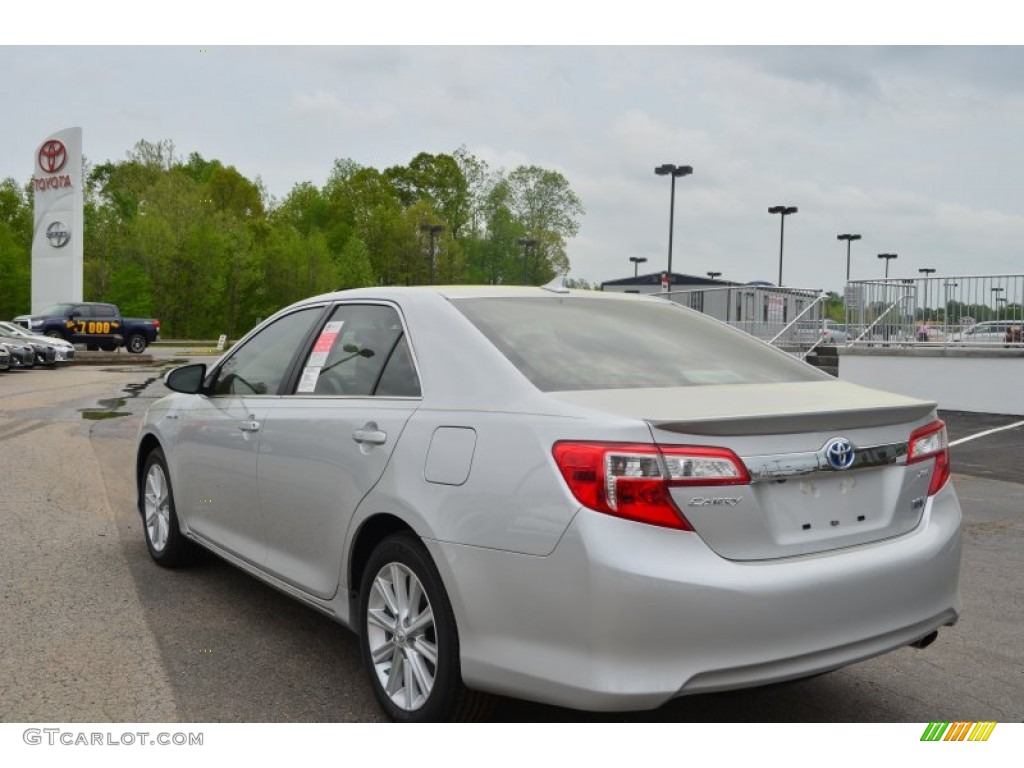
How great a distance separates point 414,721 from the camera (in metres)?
3.38

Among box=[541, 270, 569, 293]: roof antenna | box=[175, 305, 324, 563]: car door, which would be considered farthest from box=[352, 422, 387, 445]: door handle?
box=[541, 270, 569, 293]: roof antenna

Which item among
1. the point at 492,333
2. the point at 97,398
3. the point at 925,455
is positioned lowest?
the point at 97,398

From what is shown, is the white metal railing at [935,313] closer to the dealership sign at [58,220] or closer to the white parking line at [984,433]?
the white parking line at [984,433]

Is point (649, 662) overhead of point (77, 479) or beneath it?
overhead

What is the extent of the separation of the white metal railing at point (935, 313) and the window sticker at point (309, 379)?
16030 millimetres

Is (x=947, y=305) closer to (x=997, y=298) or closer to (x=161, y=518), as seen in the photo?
(x=997, y=298)

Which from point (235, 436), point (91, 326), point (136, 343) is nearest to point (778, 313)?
point (235, 436)

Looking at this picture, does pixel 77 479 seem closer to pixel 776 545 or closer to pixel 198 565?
pixel 198 565

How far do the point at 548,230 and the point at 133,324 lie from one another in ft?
172

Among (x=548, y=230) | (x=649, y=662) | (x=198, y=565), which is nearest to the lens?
(x=649, y=662)

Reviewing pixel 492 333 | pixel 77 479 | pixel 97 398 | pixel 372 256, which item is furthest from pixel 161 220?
pixel 492 333

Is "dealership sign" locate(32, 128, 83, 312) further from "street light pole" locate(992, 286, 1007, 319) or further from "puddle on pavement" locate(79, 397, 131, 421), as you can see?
"street light pole" locate(992, 286, 1007, 319)

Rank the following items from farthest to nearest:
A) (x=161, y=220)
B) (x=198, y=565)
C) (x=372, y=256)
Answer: (x=372, y=256), (x=161, y=220), (x=198, y=565)

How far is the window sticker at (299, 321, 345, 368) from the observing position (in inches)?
171
